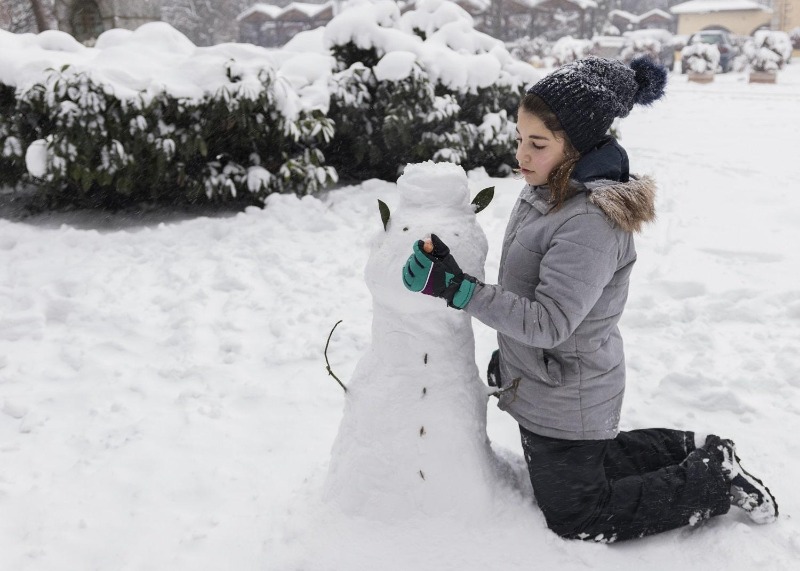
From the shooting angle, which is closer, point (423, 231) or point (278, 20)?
point (423, 231)

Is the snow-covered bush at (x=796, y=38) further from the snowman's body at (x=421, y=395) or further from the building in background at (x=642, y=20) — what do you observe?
the snowman's body at (x=421, y=395)

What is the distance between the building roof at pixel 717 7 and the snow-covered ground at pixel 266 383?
34104 mm

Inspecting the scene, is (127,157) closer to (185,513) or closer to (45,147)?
(45,147)

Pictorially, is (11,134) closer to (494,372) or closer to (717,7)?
(494,372)

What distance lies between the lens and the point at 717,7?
3431 cm

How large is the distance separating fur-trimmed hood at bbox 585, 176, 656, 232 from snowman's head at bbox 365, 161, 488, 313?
374mm

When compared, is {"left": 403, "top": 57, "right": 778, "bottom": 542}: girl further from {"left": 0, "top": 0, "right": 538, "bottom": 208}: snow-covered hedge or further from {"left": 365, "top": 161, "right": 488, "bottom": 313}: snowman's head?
{"left": 0, "top": 0, "right": 538, "bottom": 208}: snow-covered hedge

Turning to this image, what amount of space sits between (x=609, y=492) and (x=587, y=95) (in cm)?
122

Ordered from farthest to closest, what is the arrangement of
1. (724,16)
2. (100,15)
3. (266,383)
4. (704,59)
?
(724,16)
(704,59)
(100,15)
(266,383)

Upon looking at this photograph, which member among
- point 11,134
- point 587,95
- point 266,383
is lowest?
point 266,383

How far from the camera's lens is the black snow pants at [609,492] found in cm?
199

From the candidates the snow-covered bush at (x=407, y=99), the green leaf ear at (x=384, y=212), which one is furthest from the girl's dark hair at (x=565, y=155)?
the snow-covered bush at (x=407, y=99)

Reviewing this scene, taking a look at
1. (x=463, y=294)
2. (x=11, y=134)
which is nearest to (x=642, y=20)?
(x=11, y=134)

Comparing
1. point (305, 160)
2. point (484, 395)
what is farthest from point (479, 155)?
point (484, 395)
